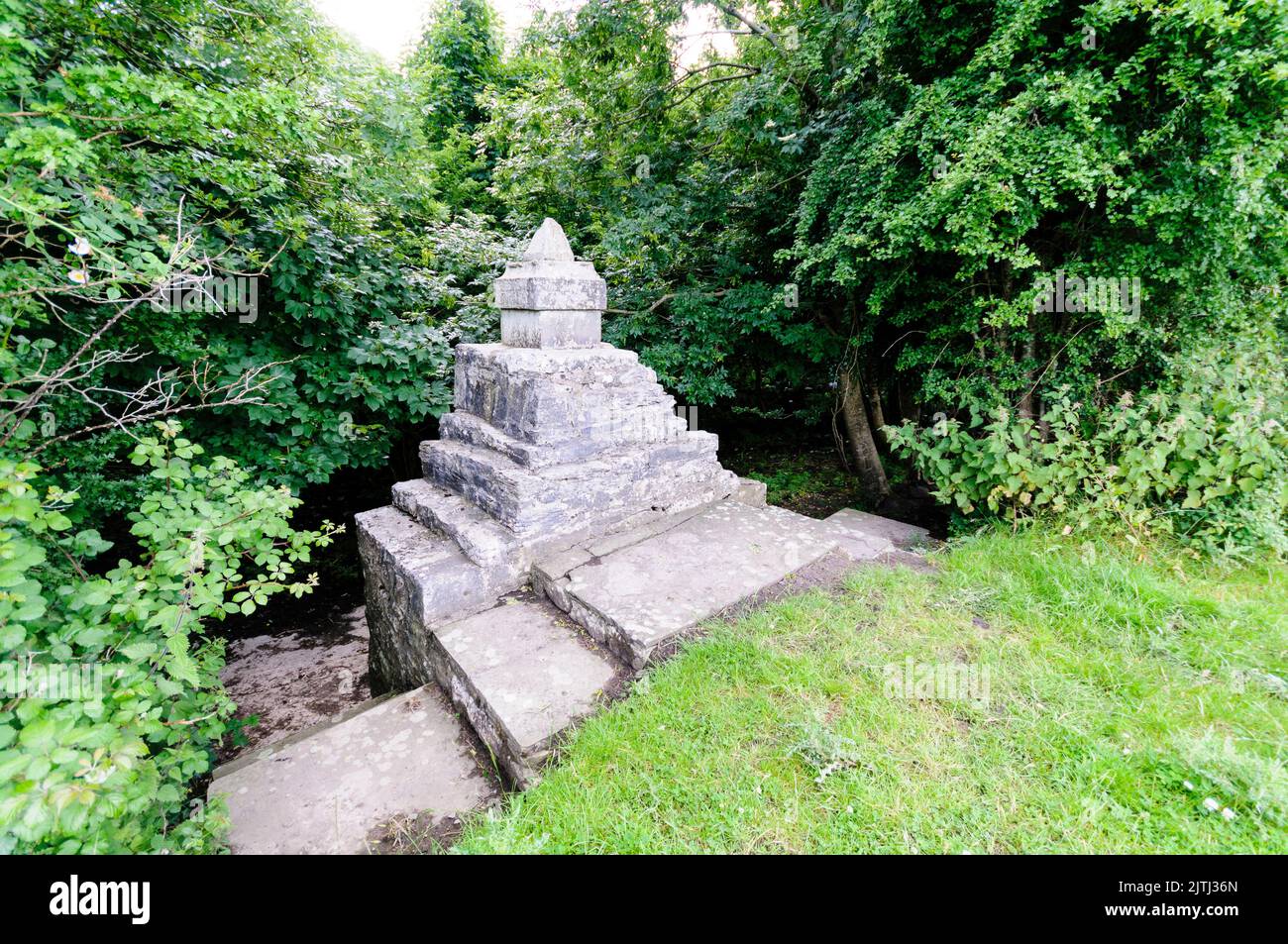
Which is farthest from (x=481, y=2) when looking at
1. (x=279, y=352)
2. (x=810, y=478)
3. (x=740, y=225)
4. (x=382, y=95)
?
(x=810, y=478)

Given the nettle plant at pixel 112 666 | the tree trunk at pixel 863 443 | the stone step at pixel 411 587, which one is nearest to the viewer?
the nettle plant at pixel 112 666

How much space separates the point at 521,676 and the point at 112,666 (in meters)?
1.40

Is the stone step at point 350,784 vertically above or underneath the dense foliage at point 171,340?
underneath

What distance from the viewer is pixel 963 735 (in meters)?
1.93

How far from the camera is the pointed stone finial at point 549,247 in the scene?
11.7ft

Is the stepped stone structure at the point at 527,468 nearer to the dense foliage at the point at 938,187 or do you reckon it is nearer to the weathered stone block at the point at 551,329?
the weathered stone block at the point at 551,329

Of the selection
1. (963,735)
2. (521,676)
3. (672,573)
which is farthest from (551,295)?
(963,735)

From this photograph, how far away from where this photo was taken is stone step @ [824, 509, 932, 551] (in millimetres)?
3635

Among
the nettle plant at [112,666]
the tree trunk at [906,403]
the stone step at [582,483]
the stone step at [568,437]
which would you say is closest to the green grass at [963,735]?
the nettle plant at [112,666]

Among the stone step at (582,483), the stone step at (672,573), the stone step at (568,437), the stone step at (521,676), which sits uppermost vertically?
the stone step at (568,437)

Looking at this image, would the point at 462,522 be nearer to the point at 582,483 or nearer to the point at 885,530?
the point at 582,483

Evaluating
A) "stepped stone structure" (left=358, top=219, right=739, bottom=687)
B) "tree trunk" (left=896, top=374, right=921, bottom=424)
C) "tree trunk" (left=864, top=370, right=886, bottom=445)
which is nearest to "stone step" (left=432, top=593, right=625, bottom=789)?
"stepped stone structure" (left=358, top=219, right=739, bottom=687)

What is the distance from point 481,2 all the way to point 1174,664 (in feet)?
51.1

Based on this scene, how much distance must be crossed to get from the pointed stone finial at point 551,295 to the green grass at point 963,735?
2.31m
